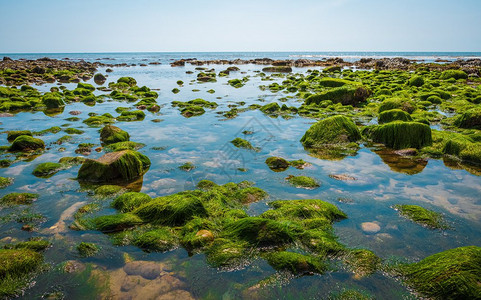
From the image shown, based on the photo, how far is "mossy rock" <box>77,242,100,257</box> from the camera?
12.9 ft

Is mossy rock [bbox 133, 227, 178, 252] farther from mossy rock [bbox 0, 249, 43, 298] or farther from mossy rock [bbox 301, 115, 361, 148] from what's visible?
mossy rock [bbox 301, 115, 361, 148]

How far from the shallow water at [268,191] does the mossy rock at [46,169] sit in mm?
193

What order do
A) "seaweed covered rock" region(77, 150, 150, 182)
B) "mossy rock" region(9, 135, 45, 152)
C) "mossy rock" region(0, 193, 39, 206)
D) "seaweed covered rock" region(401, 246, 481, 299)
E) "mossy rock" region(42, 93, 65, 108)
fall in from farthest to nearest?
"mossy rock" region(42, 93, 65, 108) → "mossy rock" region(9, 135, 45, 152) → "seaweed covered rock" region(77, 150, 150, 182) → "mossy rock" region(0, 193, 39, 206) → "seaweed covered rock" region(401, 246, 481, 299)

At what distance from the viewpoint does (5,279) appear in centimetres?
336

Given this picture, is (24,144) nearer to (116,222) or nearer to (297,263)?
(116,222)

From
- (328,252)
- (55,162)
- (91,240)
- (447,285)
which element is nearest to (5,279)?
(91,240)

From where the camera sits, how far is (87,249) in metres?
4.00

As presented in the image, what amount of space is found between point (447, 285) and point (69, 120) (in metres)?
14.3

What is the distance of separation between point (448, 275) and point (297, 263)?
1776 mm

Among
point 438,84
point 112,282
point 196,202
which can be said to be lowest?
point 112,282

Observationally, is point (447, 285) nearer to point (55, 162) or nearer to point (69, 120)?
point (55, 162)

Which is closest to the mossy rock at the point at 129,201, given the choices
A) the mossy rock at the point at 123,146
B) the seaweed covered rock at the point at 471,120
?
the mossy rock at the point at 123,146

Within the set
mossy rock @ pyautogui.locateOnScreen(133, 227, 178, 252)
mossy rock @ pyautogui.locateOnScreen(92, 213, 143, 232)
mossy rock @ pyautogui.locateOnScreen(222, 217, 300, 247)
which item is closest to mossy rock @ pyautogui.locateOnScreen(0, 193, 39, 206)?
mossy rock @ pyautogui.locateOnScreen(92, 213, 143, 232)

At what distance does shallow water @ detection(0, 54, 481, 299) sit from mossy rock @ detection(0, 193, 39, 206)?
0.76ft
